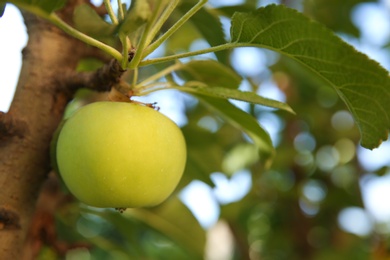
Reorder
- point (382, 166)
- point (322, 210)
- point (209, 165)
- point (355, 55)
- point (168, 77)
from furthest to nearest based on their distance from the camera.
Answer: point (322, 210) < point (382, 166) < point (209, 165) < point (168, 77) < point (355, 55)

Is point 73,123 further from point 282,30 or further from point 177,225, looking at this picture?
point 177,225

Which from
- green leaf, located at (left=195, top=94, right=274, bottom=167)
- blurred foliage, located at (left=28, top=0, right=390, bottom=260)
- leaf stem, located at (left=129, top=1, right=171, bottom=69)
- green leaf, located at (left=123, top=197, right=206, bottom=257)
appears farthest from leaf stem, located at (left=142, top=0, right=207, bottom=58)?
blurred foliage, located at (left=28, top=0, right=390, bottom=260)

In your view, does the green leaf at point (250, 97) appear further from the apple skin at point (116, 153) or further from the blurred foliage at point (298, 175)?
the blurred foliage at point (298, 175)

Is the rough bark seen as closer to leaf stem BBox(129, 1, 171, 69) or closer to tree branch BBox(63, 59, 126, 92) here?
tree branch BBox(63, 59, 126, 92)

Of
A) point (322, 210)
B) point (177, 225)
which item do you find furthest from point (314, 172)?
point (177, 225)

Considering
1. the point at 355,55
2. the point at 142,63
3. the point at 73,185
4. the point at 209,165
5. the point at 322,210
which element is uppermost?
the point at 355,55

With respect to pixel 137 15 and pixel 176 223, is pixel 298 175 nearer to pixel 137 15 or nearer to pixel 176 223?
pixel 176 223
